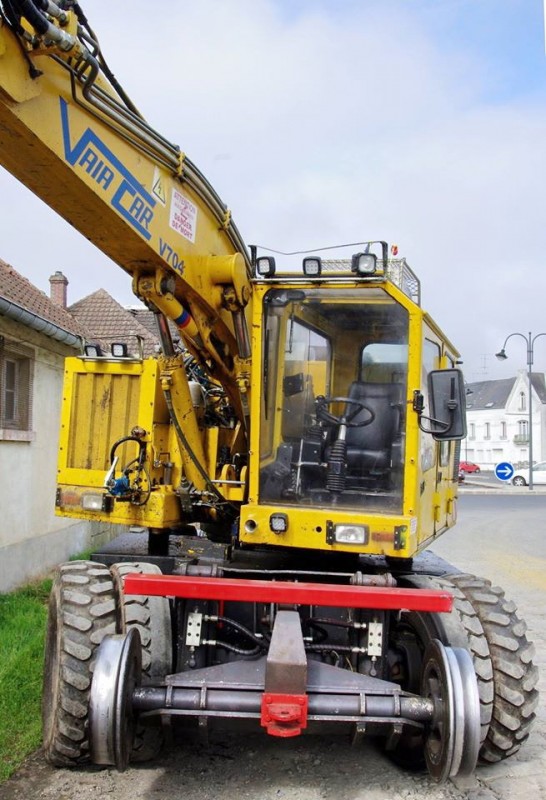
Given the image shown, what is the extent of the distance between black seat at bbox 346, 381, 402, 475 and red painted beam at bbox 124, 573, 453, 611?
2.96ft

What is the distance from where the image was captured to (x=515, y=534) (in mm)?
17500

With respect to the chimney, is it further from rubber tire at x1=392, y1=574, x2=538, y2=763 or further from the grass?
rubber tire at x1=392, y1=574, x2=538, y2=763

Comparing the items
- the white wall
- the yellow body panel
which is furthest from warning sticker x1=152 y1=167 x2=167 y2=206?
the white wall

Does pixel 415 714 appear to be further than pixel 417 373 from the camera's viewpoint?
No

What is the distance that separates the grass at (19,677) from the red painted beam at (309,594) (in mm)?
1575

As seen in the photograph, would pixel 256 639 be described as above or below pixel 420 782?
above

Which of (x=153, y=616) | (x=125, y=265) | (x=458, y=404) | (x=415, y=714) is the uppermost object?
(x=125, y=265)

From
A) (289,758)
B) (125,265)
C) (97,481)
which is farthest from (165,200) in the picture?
(289,758)

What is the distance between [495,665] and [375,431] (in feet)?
4.93

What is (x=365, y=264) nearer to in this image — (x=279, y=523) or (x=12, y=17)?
(x=279, y=523)

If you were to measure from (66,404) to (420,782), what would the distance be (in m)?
3.68

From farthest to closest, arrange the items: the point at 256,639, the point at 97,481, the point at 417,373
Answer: the point at 97,481, the point at 417,373, the point at 256,639

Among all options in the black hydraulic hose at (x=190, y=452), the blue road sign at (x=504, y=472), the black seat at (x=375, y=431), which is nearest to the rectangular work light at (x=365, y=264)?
the black seat at (x=375, y=431)

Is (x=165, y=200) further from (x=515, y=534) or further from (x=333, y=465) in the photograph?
(x=515, y=534)
